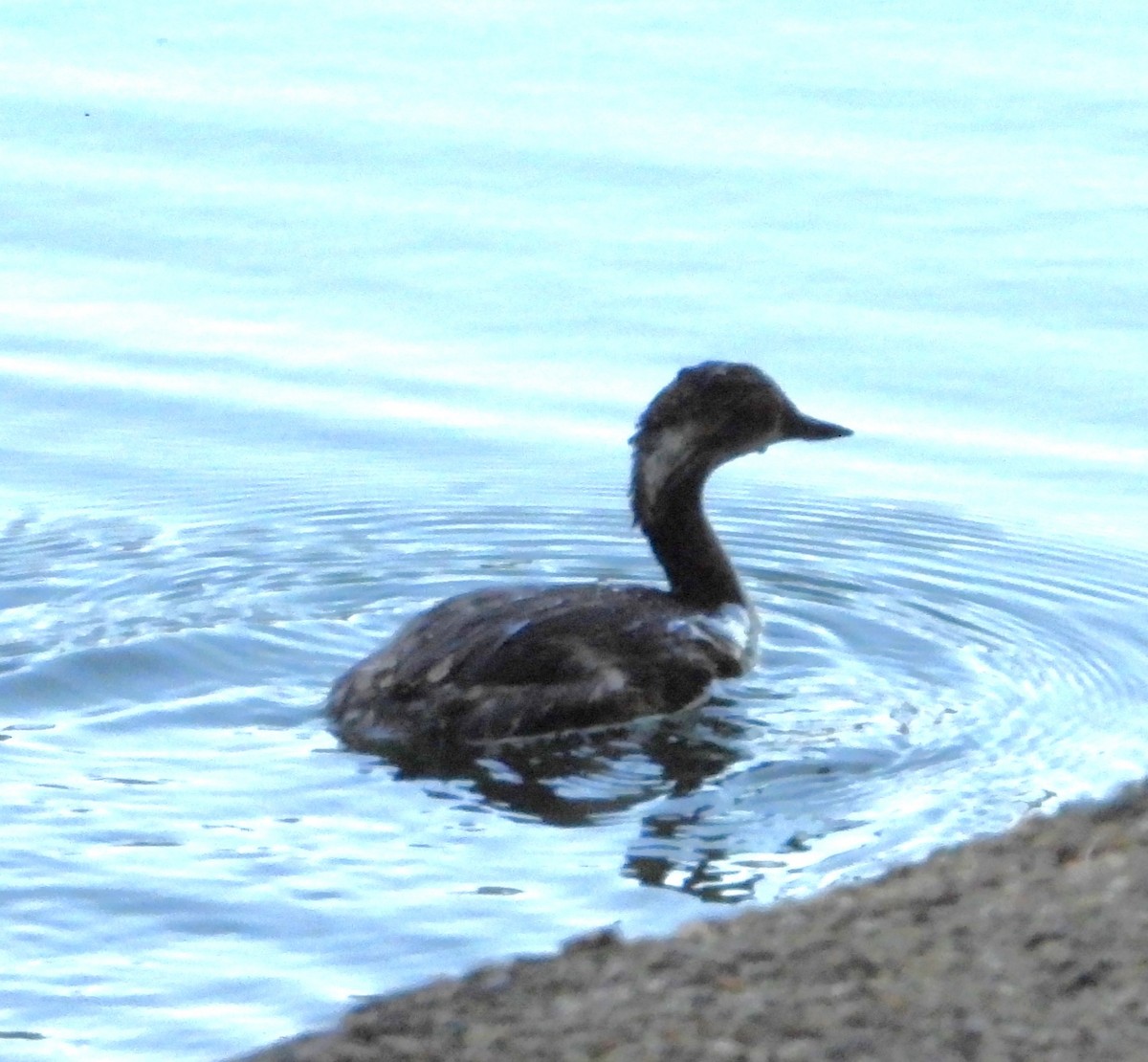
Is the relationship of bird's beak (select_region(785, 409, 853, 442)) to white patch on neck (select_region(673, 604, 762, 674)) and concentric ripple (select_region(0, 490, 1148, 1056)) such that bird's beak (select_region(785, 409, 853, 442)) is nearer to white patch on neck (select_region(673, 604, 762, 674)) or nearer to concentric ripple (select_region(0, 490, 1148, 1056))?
concentric ripple (select_region(0, 490, 1148, 1056))

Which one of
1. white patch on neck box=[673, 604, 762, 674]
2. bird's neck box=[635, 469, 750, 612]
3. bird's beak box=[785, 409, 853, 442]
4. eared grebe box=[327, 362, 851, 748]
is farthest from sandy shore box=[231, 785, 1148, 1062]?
bird's beak box=[785, 409, 853, 442]

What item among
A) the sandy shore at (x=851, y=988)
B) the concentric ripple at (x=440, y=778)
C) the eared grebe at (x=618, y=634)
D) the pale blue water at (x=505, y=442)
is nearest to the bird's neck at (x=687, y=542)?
the eared grebe at (x=618, y=634)

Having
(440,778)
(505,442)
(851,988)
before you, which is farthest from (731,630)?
(851,988)

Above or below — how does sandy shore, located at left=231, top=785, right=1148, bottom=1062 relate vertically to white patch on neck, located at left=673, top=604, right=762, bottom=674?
below

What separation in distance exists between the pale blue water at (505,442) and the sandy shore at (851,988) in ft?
2.78

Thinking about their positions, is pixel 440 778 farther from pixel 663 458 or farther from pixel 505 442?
pixel 505 442

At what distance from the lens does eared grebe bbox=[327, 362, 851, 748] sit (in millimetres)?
9195

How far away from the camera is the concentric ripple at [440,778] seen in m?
7.57

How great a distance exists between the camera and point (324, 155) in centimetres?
1529

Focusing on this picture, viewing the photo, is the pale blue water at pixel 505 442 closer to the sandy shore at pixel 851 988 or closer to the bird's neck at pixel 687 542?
the bird's neck at pixel 687 542

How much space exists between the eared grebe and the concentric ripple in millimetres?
148

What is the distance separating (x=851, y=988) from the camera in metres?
6.00

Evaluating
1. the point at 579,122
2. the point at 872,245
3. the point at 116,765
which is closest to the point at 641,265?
the point at 872,245

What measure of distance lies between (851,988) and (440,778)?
Answer: 3.02m
